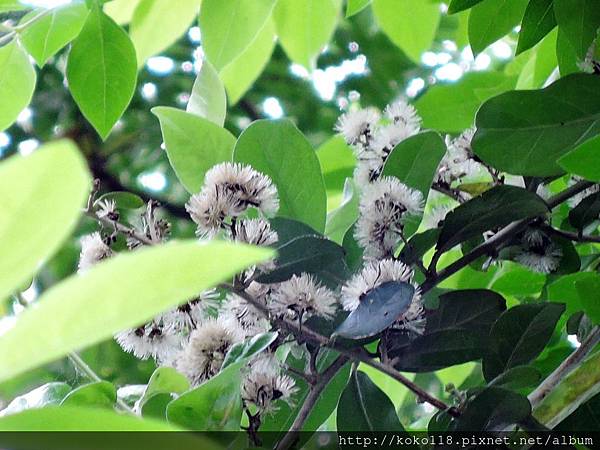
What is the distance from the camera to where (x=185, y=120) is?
0.44 metres

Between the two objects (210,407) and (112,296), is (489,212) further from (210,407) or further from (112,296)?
(112,296)

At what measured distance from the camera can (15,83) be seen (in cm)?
54

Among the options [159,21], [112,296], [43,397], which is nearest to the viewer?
[112,296]

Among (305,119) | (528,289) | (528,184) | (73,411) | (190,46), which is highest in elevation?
(73,411)

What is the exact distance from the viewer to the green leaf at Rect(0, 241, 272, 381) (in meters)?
0.15

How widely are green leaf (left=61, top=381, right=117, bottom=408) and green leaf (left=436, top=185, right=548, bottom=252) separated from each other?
18 centimetres

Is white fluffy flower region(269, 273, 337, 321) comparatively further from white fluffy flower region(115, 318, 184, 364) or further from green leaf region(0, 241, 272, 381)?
green leaf region(0, 241, 272, 381)

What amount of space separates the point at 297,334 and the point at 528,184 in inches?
6.5

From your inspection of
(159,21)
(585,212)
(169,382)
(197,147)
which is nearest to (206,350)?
(169,382)

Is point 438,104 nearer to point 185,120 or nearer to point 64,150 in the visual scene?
point 185,120

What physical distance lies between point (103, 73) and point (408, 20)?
247 millimetres

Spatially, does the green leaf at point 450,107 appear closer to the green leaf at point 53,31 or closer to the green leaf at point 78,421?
the green leaf at point 53,31

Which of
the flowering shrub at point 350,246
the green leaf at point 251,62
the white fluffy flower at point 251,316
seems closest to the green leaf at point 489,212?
the flowering shrub at point 350,246

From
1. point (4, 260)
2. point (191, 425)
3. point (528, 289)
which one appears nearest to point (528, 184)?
point (528, 289)
